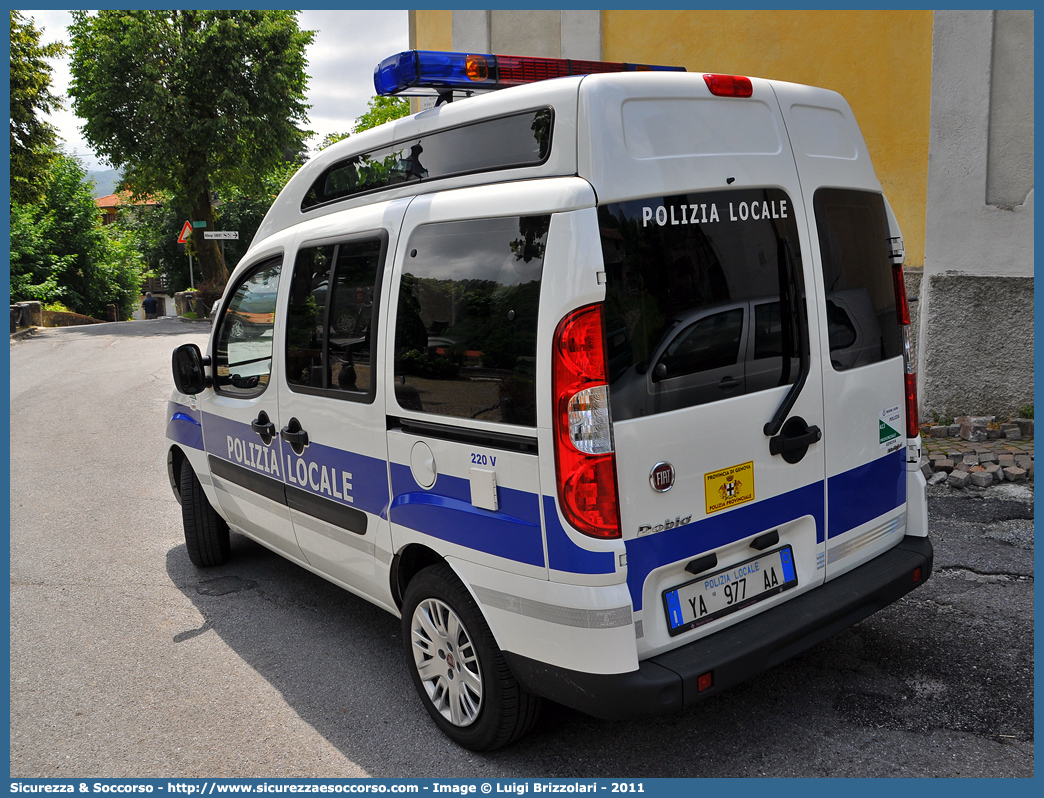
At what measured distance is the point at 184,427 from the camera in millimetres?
5234

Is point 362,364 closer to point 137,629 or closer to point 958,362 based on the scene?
point 137,629

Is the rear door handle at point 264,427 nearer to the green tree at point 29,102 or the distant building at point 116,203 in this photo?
the green tree at point 29,102

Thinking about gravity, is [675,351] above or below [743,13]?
below

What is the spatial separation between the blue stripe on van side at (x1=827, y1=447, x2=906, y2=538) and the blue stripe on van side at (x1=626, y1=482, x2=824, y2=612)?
0.30 ft

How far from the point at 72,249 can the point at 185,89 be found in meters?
11.5

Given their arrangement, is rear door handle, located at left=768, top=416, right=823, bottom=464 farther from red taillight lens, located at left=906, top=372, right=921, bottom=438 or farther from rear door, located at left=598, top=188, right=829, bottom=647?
red taillight lens, located at left=906, top=372, right=921, bottom=438

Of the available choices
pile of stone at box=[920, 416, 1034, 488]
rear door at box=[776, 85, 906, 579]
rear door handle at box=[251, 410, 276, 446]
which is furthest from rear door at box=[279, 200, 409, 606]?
pile of stone at box=[920, 416, 1034, 488]

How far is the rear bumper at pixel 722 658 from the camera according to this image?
2.65m

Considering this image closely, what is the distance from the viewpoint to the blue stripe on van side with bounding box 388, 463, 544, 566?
9.05ft

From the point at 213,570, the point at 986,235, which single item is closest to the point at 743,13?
the point at 986,235

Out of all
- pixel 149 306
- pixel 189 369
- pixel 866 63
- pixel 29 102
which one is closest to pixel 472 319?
pixel 189 369

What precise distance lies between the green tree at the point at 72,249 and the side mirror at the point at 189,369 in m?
30.7

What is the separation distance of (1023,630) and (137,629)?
434cm

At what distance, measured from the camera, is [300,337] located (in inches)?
158
